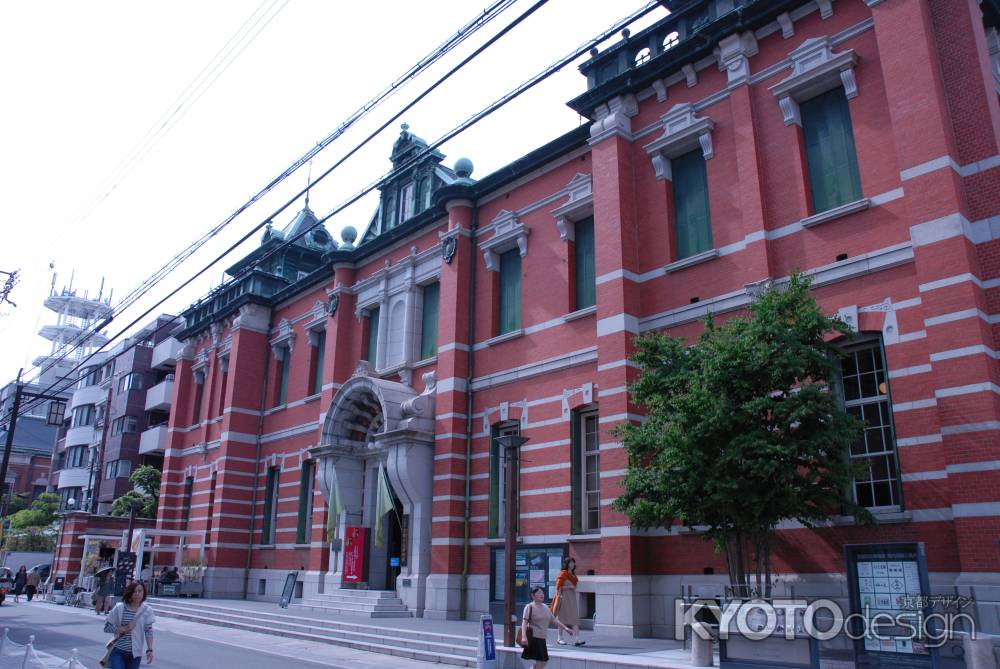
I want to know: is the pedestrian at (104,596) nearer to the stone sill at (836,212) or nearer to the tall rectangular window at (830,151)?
the stone sill at (836,212)

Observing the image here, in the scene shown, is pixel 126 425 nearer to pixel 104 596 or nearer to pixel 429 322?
pixel 104 596

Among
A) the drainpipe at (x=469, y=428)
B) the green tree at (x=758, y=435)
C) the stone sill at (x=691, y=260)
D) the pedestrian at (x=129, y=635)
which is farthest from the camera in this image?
the drainpipe at (x=469, y=428)

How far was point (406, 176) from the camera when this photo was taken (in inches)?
1121

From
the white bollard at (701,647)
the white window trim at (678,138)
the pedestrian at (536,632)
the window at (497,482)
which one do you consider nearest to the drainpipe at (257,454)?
the window at (497,482)

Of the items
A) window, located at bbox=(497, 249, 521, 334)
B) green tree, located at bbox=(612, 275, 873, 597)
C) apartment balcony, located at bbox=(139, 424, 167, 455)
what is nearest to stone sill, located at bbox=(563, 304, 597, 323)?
window, located at bbox=(497, 249, 521, 334)

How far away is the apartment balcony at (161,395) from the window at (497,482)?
104 ft

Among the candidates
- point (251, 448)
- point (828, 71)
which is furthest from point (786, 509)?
point (251, 448)

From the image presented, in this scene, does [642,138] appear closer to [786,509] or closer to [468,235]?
[468,235]

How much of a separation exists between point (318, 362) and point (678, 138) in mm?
17678

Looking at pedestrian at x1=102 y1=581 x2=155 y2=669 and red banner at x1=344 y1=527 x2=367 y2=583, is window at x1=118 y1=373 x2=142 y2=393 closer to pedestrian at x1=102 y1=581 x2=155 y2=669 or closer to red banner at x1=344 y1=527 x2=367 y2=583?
red banner at x1=344 y1=527 x2=367 y2=583

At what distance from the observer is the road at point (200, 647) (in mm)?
14336

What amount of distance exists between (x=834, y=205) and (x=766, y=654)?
882 cm

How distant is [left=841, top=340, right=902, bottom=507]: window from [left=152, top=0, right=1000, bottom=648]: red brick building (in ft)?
0.13

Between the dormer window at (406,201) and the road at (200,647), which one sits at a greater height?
the dormer window at (406,201)
